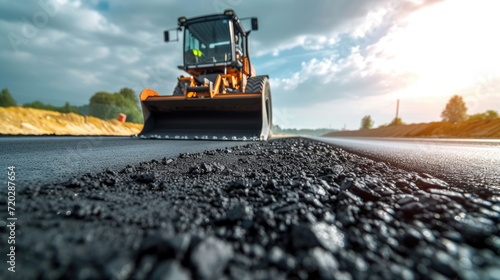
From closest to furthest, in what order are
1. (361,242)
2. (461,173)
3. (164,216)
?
1. (361,242)
2. (164,216)
3. (461,173)

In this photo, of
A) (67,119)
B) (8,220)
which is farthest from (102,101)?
(8,220)

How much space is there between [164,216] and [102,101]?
44.6 metres

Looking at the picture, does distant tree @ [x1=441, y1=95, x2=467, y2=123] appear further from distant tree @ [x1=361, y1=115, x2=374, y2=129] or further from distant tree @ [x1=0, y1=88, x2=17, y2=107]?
distant tree @ [x1=0, y1=88, x2=17, y2=107]

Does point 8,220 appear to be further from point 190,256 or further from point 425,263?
point 425,263

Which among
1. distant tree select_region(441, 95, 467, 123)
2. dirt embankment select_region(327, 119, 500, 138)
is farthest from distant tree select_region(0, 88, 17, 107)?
distant tree select_region(441, 95, 467, 123)

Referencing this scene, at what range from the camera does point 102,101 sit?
37.6 metres

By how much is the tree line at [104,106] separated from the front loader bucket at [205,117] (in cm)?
1840

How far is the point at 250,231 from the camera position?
0.84 m

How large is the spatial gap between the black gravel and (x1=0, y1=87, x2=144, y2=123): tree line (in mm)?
23854

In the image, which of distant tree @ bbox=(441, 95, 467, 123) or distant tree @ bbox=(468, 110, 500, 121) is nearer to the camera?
distant tree @ bbox=(468, 110, 500, 121)

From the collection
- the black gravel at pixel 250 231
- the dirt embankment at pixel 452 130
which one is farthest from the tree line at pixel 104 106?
the dirt embankment at pixel 452 130

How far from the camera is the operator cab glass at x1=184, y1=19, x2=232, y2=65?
22.3ft

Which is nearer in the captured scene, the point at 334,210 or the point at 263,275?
the point at 263,275

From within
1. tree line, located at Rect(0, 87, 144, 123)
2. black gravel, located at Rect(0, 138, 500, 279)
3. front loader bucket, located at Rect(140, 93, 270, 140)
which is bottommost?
black gravel, located at Rect(0, 138, 500, 279)
